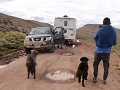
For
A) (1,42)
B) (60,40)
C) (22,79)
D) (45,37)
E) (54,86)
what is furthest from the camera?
(1,42)

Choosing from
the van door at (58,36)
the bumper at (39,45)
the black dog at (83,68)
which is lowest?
the black dog at (83,68)

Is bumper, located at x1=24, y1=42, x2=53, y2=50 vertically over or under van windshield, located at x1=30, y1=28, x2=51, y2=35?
under

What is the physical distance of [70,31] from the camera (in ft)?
101

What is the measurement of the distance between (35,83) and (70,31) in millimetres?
19737

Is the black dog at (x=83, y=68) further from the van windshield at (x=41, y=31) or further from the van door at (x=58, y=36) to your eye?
the van door at (x=58, y=36)

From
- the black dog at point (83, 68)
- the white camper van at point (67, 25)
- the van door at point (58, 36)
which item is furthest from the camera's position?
the white camper van at point (67, 25)

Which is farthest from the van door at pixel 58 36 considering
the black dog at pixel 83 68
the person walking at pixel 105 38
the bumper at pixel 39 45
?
the black dog at pixel 83 68

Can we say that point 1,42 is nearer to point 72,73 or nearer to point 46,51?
point 46,51

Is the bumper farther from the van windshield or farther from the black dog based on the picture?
the black dog

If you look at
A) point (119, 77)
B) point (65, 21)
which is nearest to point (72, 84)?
point (119, 77)

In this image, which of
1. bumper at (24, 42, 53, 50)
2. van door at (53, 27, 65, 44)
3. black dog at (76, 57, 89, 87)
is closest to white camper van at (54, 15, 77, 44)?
van door at (53, 27, 65, 44)

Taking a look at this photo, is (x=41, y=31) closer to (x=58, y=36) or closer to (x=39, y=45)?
(x=58, y=36)

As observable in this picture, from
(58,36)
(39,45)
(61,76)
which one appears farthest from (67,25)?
(61,76)

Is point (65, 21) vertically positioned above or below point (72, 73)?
above
